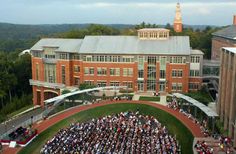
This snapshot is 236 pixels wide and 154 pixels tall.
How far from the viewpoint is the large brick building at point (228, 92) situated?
38.2 meters

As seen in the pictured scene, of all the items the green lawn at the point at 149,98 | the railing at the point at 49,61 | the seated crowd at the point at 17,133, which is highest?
the railing at the point at 49,61

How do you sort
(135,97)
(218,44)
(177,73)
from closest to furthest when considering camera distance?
(135,97)
(177,73)
(218,44)

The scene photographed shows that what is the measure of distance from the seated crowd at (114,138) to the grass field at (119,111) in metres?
1.64

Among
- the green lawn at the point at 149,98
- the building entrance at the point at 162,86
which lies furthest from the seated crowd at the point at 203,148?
the building entrance at the point at 162,86

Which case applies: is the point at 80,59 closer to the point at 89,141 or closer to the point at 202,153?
the point at 89,141

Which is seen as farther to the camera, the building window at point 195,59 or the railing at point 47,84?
the railing at point 47,84

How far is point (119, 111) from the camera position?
5166cm

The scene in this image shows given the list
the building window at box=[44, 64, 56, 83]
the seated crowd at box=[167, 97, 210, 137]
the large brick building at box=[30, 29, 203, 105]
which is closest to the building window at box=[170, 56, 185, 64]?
the large brick building at box=[30, 29, 203, 105]

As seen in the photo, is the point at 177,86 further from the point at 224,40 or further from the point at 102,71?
the point at 224,40

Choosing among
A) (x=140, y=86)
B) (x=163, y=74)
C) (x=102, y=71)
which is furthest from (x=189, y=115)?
(x=102, y=71)

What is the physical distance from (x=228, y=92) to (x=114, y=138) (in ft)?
52.2

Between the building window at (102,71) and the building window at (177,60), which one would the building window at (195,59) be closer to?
the building window at (177,60)

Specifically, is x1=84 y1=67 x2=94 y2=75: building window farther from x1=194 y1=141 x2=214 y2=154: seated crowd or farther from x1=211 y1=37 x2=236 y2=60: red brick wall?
x1=211 y1=37 x2=236 y2=60: red brick wall

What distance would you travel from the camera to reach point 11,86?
261 ft
